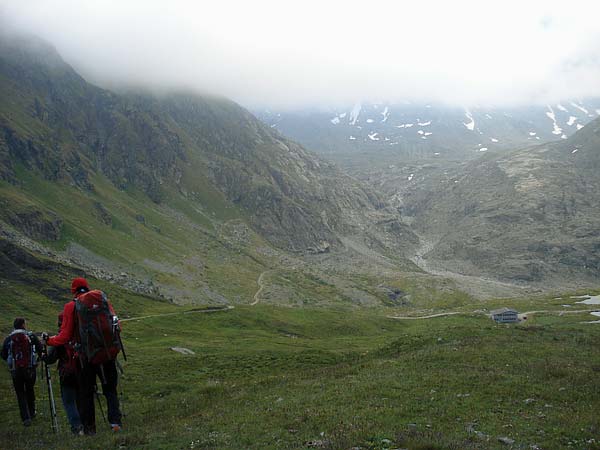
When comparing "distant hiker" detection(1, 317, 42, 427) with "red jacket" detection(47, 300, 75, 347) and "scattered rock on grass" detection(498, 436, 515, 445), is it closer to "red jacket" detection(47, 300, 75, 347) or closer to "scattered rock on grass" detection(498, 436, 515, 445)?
"red jacket" detection(47, 300, 75, 347)

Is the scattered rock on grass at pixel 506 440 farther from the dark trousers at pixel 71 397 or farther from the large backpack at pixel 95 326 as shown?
the dark trousers at pixel 71 397

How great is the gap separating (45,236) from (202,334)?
3323 inches

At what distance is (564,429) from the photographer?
47.9 feet

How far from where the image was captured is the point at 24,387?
19.6m

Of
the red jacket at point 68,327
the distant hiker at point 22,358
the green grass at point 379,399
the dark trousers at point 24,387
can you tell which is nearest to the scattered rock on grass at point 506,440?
the green grass at point 379,399

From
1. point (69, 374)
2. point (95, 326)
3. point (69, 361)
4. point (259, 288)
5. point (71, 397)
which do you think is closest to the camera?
point (95, 326)

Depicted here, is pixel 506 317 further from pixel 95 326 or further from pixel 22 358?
pixel 95 326

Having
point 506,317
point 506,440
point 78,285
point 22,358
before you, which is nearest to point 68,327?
point 78,285

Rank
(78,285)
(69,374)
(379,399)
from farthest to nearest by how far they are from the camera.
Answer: (379,399) → (69,374) → (78,285)

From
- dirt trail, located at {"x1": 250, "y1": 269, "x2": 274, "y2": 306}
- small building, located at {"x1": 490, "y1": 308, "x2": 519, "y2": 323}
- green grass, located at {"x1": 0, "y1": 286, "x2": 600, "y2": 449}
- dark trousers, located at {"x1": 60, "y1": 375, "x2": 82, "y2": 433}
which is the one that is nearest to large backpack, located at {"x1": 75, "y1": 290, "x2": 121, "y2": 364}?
dark trousers, located at {"x1": 60, "y1": 375, "x2": 82, "y2": 433}

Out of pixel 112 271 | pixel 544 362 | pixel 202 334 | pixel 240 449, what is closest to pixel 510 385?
pixel 544 362

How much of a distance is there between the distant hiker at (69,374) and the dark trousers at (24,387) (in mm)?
4491

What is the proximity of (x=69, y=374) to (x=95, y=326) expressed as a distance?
110 inches

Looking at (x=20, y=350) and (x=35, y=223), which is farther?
(x=35, y=223)
